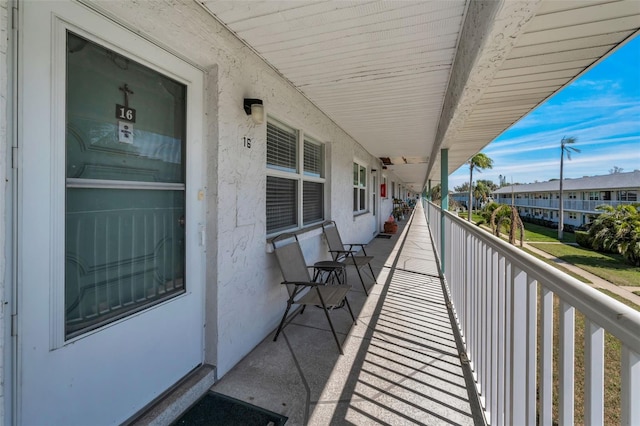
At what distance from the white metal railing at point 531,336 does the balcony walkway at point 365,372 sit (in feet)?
0.82

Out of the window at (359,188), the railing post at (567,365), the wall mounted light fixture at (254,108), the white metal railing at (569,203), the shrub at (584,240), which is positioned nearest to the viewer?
the railing post at (567,365)

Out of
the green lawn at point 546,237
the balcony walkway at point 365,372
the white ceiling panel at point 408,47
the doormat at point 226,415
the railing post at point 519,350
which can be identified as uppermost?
the white ceiling panel at point 408,47

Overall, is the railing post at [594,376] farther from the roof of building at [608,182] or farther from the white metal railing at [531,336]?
the roof of building at [608,182]

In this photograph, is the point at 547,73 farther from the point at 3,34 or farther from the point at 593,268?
the point at 593,268

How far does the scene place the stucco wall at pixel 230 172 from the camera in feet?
5.63

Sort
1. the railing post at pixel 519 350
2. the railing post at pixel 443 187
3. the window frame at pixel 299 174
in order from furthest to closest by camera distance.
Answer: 1. the railing post at pixel 443 187
2. the window frame at pixel 299 174
3. the railing post at pixel 519 350

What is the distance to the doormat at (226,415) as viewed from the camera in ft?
5.53

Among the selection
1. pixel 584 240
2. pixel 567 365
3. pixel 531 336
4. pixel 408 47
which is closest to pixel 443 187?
pixel 408 47

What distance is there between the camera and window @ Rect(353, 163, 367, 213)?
6.71 m

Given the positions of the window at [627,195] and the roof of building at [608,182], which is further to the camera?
the roof of building at [608,182]

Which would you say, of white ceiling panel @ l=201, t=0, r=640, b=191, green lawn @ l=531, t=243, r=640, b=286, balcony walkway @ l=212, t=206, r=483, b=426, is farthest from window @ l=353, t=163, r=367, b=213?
green lawn @ l=531, t=243, r=640, b=286

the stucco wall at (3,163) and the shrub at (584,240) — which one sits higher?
the stucco wall at (3,163)

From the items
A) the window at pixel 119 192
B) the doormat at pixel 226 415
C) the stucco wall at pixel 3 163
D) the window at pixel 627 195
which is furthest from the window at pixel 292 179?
the window at pixel 627 195

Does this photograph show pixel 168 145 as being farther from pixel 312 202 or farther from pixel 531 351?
pixel 312 202
